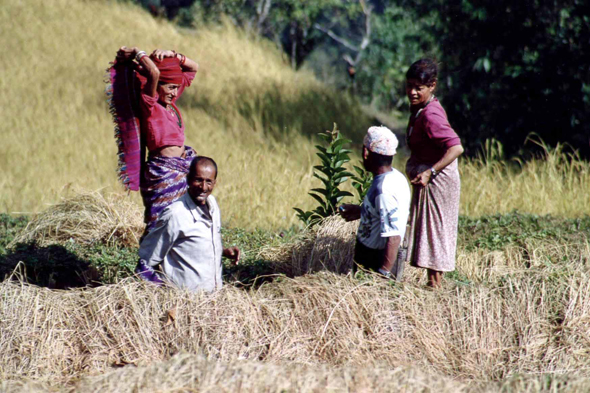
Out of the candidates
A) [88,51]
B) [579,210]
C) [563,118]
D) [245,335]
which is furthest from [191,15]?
[245,335]

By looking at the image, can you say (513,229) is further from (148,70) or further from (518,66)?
(518,66)

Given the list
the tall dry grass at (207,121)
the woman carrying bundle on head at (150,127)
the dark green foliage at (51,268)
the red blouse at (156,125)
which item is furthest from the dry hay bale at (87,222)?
the red blouse at (156,125)

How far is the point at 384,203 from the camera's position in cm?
425

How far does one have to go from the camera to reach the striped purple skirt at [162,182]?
4723 mm

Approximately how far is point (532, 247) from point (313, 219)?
2.05 metres

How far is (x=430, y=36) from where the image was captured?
13352 mm

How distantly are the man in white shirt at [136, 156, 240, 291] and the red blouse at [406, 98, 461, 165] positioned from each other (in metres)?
1.36

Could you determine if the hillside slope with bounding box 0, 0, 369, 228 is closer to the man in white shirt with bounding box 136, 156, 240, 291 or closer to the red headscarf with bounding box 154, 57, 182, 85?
the red headscarf with bounding box 154, 57, 182, 85

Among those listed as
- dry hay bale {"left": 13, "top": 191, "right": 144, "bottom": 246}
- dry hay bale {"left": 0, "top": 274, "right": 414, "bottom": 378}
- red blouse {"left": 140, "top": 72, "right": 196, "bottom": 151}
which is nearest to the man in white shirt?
dry hay bale {"left": 0, "top": 274, "right": 414, "bottom": 378}

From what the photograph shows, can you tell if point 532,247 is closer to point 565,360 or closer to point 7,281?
point 565,360

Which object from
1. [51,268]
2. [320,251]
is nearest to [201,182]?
[320,251]

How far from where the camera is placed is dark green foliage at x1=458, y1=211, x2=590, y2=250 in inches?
265

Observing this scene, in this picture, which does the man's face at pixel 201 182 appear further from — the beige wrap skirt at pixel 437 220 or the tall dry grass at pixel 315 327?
the beige wrap skirt at pixel 437 220

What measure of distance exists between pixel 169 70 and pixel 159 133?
46 centimetres
